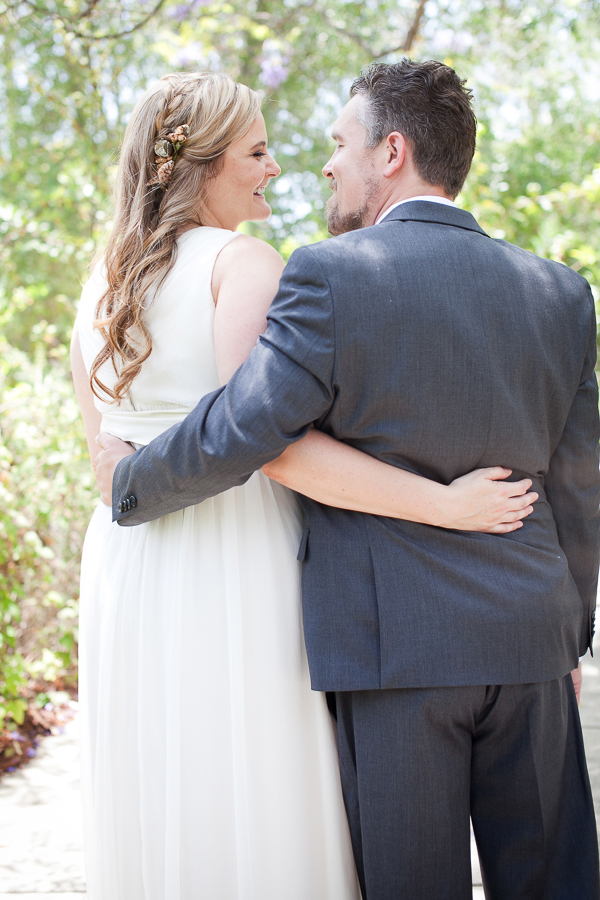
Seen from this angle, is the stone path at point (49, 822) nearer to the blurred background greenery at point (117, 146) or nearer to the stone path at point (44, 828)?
the stone path at point (44, 828)

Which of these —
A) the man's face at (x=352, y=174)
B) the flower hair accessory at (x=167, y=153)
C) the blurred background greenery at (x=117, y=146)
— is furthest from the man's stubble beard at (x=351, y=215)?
the blurred background greenery at (x=117, y=146)

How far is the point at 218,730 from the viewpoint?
1588 millimetres

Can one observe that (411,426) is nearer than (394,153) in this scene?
Yes

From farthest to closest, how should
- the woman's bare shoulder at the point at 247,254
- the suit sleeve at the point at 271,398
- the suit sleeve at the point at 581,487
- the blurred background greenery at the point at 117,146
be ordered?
1. the blurred background greenery at the point at 117,146
2. the suit sleeve at the point at 581,487
3. the woman's bare shoulder at the point at 247,254
4. the suit sleeve at the point at 271,398

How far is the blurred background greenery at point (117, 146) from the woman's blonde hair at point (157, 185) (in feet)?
2.86

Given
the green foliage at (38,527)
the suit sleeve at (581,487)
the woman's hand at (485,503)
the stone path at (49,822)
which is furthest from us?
the green foliage at (38,527)

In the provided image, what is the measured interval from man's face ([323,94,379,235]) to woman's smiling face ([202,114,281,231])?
17 cm

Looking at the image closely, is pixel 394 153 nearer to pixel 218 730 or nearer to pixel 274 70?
pixel 218 730

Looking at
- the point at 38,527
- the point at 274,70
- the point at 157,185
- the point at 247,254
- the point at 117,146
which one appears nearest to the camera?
the point at 247,254

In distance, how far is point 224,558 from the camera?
1.64 metres

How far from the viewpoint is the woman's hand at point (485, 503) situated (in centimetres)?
146

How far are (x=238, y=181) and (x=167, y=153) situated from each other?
18 centimetres

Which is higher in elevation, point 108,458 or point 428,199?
point 428,199

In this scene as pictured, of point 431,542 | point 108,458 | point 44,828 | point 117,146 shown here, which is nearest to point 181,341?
point 108,458
